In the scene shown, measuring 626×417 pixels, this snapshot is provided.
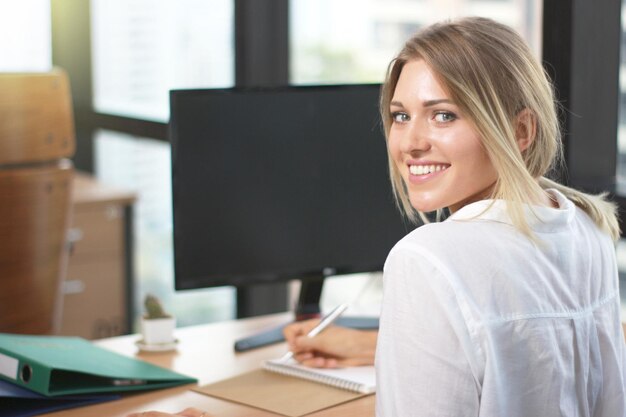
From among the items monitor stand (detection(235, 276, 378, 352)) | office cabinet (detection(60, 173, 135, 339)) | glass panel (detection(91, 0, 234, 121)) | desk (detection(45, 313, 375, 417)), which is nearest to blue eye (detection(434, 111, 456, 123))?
desk (detection(45, 313, 375, 417))

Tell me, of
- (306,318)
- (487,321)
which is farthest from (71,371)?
(487,321)

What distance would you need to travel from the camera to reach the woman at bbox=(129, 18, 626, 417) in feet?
4.33

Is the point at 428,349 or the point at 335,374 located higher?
the point at 428,349

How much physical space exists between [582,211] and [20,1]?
3.73m

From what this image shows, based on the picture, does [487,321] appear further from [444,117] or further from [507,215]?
[444,117]

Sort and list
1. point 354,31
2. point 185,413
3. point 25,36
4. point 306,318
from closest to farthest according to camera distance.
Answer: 1. point 185,413
2. point 306,318
3. point 354,31
4. point 25,36

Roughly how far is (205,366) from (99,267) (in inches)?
76.9

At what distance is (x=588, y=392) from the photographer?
1.49 metres

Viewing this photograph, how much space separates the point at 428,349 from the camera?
1311mm

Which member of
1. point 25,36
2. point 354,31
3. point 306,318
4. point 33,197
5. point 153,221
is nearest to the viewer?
point 306,318

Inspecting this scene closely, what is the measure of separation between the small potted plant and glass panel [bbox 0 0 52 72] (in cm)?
284

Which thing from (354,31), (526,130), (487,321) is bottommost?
(487,321)

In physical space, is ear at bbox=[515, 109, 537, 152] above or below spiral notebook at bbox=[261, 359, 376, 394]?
above

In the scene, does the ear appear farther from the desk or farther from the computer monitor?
the computer monitor
